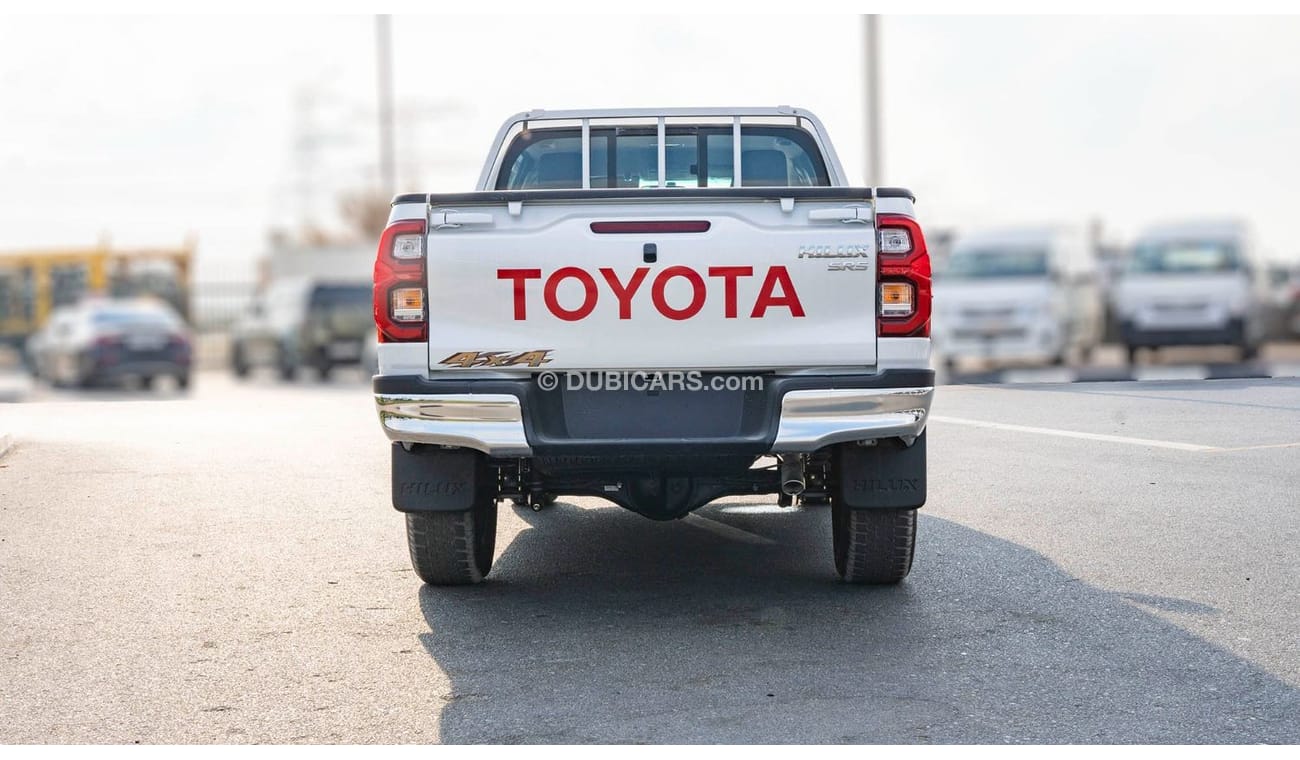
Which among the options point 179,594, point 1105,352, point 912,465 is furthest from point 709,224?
point 1105,352

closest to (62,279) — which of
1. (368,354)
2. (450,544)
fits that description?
(368,354)

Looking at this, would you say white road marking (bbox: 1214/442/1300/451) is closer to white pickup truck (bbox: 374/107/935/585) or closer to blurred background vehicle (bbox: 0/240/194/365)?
white pickup truck (bbox: 374/107/935/585)

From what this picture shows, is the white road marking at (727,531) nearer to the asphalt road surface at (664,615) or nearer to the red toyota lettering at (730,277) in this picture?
the asphalt road surface at (664,615)

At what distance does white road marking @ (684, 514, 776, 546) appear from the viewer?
25.9ft

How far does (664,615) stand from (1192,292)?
18188 millimetres

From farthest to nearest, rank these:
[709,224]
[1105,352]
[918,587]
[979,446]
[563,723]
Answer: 1. [1105,352]
2. [979,446]
3. [918,587]
4. [709,224]
5. [563,723]

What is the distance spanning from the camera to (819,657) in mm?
5461

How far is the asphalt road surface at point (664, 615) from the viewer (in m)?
4.78

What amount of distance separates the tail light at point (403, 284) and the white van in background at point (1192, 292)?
61.0 ft

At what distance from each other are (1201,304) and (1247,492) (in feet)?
48.1

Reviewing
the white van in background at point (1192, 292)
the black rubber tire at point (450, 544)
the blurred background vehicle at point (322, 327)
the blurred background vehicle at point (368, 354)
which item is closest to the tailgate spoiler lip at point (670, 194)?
the black rubber tire at point (450, 544)

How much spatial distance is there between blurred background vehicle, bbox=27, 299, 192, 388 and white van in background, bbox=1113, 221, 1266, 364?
1443 cm

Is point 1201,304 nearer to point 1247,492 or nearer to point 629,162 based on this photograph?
point 1247,492

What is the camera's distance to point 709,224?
580cm
